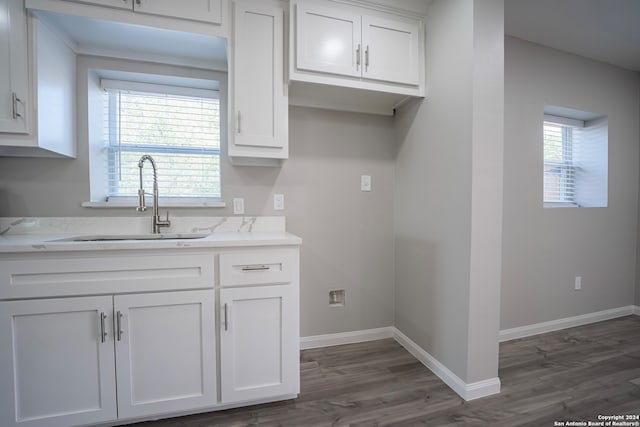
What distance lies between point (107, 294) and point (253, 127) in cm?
112

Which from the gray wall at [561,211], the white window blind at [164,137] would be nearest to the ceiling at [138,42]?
the white window blind at [164,137]

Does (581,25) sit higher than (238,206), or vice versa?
(581,25)

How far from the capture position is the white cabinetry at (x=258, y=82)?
5.11ft

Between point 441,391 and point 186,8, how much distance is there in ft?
8.52

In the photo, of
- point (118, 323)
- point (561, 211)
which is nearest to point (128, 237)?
point (118, 323)

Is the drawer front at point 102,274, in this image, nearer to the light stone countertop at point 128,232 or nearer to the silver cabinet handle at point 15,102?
the light stone countertop at point 128,232

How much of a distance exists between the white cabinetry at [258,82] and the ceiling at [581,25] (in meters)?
1.61

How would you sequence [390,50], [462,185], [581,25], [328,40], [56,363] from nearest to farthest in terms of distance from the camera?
1. [56,363]
2. [462,185]
3. [328,40]
4. [390,50]
5. [581,25]

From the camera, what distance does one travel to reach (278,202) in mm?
2002

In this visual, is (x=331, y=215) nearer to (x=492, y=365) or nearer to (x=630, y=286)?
(x=492, y=365)

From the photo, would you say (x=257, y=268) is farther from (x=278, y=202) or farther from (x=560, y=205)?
(x=560, y=205)

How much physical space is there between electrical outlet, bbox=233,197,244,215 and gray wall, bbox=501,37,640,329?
2.07 metres

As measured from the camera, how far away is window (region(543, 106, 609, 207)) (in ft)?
8.45

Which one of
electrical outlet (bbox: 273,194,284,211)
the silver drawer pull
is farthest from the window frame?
the silver drawer pull
